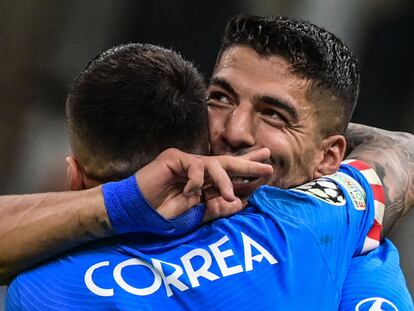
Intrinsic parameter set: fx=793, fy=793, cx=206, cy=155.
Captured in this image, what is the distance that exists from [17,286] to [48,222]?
119 mm

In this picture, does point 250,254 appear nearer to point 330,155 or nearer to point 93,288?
point 93,288

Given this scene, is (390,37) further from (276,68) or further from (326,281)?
(326,281)

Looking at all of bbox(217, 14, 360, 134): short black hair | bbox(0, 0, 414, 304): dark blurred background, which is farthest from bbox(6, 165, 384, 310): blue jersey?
bbox(0, 0, 414, 304): dark blurred background

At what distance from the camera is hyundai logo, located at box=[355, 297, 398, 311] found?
1450 mm

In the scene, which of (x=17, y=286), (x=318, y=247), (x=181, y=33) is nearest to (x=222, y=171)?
(x=318, y=247)

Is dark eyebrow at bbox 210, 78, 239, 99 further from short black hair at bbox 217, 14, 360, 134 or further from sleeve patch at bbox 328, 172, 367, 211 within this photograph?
sleeve patch at bbox 328, 172, 367, 211

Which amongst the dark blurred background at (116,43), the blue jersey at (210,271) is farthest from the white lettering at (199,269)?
the dark blurred background at (116,43)

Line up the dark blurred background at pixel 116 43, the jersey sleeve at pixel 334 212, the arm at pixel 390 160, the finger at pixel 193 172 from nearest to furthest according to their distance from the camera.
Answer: the finger at pixel 193 172, the jersey sleeve at pixel 334 212, the arm at pixel 390 160, the dark blurred background at pixel 116 43

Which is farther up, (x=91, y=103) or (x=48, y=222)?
(x=91, y=103)

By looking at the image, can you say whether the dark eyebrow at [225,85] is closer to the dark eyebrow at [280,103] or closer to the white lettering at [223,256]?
the dark eyebrow at [280,103]

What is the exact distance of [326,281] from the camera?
139 cm

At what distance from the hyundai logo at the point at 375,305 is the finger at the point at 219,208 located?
0.97 ft

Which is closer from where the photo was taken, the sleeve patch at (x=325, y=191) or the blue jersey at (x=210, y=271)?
the blue jersey at (x=210, y=271)

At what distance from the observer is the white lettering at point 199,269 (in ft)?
4.30
